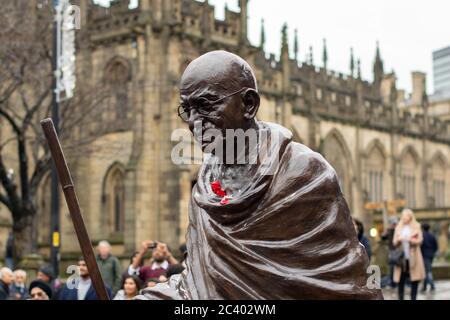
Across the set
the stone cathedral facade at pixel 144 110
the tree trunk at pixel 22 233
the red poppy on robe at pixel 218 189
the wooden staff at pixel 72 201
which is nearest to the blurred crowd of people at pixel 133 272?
the wooden staff at pixel 72 201

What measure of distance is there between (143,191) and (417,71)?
40528 mm

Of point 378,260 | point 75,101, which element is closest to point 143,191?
point 75,101

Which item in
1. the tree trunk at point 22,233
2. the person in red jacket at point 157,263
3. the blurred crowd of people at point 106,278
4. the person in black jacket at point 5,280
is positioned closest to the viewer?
the blurred crowd of people at point 106,278

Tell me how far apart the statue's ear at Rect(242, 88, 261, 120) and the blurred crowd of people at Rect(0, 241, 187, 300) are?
18.0ft

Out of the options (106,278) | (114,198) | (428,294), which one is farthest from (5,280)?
(114,198)

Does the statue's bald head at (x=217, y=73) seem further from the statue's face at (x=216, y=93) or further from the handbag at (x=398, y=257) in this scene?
the handbag at (x=398, y=257)

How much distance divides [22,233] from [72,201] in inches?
733

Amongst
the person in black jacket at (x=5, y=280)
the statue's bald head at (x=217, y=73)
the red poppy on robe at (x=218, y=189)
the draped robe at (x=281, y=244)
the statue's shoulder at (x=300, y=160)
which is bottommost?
the person in black jacket at (x=5, y=280)

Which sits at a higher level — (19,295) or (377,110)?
(377,110)

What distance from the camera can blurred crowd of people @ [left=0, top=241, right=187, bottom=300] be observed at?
831 centimetres

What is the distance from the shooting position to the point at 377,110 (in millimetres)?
53969

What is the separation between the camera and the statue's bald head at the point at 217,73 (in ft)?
8.11

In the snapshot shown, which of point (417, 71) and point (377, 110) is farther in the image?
point (417, 71)
